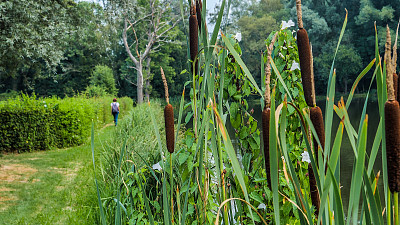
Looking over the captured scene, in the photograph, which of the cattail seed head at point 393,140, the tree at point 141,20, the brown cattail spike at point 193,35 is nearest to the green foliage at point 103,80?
the tree at point 141,20

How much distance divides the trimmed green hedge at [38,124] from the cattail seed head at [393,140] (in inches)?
Result: 424

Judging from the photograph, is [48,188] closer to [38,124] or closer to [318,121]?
[38,124]

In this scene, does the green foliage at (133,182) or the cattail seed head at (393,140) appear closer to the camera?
the cattail seed head at (393,140)

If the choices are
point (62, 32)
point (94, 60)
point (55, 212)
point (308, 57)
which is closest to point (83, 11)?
point (62, 32)

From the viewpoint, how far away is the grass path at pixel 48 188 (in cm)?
480

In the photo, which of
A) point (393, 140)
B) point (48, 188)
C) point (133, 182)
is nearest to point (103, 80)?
point (48, 188)

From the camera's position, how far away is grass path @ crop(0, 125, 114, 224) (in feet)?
15.8

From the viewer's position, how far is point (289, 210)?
1645 mm

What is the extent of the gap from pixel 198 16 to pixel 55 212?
4.85 metres

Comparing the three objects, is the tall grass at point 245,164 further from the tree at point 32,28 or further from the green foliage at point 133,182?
the tree at point 32,28

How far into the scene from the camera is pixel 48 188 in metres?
6.59

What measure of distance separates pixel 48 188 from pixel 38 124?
4221mm

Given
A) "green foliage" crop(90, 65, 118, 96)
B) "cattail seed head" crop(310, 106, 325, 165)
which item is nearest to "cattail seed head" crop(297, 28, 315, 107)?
"cattail seed head" crop(310, 106, 325, 165)

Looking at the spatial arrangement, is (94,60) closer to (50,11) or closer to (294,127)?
(50,11)
